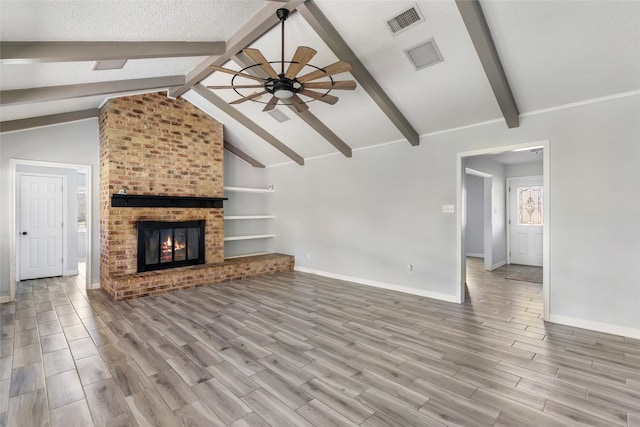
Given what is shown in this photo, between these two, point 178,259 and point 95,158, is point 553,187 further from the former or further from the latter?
point 95,158

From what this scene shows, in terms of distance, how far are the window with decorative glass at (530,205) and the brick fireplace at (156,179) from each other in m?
6.65

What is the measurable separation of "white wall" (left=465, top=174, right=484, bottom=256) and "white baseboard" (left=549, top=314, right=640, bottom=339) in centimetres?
573

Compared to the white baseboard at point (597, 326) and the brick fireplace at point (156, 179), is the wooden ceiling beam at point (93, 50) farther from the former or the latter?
the white baseboard at point (597, 326)

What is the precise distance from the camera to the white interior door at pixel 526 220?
753 cm

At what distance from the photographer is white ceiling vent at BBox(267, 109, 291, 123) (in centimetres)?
533

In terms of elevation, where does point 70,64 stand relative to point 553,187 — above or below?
above

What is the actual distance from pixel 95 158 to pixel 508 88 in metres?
6.61

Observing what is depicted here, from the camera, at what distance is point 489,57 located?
312 centimetres

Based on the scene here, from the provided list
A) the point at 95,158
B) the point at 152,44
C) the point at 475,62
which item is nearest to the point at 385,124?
the point at 475,62

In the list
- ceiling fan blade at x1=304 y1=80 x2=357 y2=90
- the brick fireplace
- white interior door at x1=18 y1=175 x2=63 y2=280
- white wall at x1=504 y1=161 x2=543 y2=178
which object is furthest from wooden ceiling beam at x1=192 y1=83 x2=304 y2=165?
white wall at x1=504 y1=161 x2=543 y2=178

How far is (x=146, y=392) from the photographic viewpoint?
7.60 feet

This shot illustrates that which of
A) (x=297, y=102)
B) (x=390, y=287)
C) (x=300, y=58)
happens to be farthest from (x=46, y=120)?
(x=390, y=287)

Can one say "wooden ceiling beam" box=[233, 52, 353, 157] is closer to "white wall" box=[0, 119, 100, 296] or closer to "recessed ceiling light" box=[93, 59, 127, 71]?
"recessed ceiling light" box=[93, 59, 127, 71]

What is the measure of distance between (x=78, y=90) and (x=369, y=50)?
371cm
